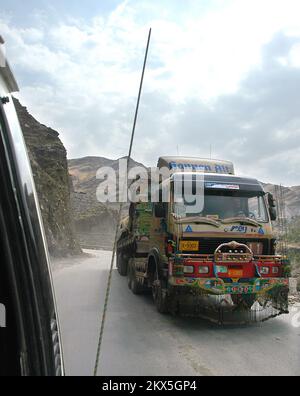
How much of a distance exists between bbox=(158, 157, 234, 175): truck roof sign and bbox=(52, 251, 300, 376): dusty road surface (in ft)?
10.5

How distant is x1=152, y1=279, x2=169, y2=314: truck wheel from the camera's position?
24.9 ft

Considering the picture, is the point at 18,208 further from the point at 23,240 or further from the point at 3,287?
the point at 3,287

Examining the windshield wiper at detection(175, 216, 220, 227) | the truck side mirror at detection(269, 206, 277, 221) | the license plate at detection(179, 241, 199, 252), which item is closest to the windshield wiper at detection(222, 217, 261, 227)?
the windshield wiper at detection(175, 216, 220, 227)

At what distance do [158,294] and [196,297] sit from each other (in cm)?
109

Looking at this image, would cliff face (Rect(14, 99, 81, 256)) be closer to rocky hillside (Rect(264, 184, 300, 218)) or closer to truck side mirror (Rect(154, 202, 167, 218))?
truck side mirror (Rect(154, 202, 167, 218))

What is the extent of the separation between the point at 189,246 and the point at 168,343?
77.7 inches

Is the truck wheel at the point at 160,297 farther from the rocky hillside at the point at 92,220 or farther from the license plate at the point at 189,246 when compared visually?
the rocky hillside at the point at 92,220

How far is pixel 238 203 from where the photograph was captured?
25.8ft

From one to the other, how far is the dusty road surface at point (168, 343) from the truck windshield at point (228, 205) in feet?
6.85

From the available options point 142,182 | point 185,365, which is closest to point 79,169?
point 142,182

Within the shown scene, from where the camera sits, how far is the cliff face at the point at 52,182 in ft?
80.2

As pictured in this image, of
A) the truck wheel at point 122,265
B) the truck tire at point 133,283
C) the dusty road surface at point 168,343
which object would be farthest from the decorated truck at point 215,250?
the truck wheel at point 122,265

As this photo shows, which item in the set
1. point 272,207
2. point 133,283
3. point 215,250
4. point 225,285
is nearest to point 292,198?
point 133,283

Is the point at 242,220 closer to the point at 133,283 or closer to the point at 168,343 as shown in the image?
the point at 168,343
